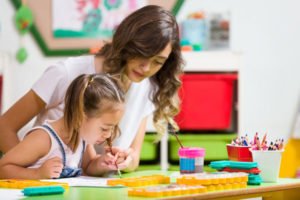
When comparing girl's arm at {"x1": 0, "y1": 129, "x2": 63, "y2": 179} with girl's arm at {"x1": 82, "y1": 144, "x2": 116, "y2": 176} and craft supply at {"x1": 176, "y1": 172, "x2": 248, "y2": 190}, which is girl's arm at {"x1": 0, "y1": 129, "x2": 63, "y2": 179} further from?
craft supply at {"x1": 176, "y1": 172, "x2": 248, "y2": 190}

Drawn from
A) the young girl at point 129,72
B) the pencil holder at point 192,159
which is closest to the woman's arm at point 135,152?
the young girl at point 129,72

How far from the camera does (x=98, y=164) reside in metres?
1.83

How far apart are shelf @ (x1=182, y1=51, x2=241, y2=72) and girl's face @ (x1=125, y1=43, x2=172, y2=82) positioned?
3.95 feet

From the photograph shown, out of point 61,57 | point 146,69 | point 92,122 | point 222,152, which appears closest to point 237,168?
point 92,122

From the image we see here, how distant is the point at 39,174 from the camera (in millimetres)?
1651

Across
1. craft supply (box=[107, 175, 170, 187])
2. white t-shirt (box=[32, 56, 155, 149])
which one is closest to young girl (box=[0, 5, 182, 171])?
white t-shirt (box=[32, 56, 155, 149])

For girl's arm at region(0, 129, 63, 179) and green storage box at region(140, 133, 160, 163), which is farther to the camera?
green storage box at region(140, 133, 160, 163)

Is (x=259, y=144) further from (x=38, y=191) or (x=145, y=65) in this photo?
(x=38, y=191)

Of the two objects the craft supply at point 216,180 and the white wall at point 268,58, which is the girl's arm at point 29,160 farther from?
the white wall at point 268,58

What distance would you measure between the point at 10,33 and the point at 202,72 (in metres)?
1.07

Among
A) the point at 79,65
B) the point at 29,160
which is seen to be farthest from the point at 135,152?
the point at 29,160

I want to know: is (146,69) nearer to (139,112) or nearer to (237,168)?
(139,112)

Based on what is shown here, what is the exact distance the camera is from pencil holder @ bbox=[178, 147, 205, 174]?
1.61 m

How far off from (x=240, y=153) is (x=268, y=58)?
6.60 ft
